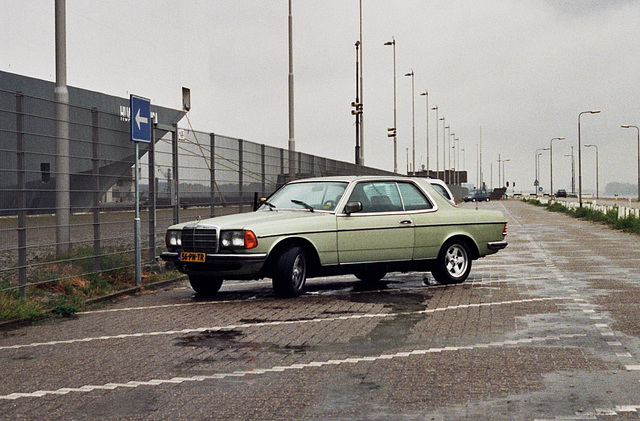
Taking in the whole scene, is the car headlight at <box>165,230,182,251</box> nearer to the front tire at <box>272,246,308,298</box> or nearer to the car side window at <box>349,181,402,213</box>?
the front tire at <box>272,246,308,298</box>

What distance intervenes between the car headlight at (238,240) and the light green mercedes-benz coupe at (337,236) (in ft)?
0.04

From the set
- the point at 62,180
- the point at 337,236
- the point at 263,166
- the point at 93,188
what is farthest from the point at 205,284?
the point at 263,166

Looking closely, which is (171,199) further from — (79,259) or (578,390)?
(578,390)

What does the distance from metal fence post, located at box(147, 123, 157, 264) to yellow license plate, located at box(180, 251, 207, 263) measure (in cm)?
344

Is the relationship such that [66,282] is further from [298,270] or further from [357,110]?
[357,110]

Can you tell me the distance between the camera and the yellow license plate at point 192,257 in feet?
35.7

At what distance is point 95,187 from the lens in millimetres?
12508

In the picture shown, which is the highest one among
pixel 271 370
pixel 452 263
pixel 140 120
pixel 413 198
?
pixel 140 120

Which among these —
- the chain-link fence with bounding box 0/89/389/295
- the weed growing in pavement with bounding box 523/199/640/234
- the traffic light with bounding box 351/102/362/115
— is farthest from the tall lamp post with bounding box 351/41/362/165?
the chain-link fence with bounding box 0/89/389/295

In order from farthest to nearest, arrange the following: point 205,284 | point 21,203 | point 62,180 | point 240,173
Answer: point 240,173
point 205,284
point 62,180
point 21,203

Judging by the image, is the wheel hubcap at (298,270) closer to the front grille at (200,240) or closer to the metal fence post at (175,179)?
the front grille at (200,240)

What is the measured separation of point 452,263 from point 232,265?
3.78 meters

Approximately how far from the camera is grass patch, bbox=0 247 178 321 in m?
9.77

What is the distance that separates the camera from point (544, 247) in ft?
70.5
